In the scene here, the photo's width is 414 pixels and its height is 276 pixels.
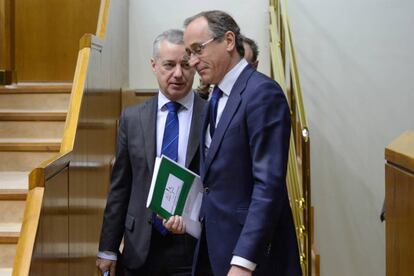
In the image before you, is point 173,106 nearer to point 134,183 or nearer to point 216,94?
point 134,183

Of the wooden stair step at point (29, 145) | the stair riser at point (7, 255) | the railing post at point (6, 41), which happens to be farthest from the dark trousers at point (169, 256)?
the railing post at point (6, 41)

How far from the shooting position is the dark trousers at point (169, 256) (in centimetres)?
236

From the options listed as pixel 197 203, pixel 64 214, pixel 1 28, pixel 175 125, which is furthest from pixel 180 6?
pixel 197 203

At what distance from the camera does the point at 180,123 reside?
2.50 m

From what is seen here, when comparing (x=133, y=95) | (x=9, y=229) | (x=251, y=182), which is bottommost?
(x=9, y=229)

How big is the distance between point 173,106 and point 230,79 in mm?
565

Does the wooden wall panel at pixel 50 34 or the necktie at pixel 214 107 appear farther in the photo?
the wooden wall panel at pixel 50 34

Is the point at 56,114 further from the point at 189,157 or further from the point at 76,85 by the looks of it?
the point at 189,157

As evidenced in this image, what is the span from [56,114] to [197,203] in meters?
2.72

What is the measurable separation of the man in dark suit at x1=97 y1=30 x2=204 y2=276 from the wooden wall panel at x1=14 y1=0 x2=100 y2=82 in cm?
369

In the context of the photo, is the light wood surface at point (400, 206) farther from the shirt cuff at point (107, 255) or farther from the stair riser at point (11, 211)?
the stair riser at point (11, 211)

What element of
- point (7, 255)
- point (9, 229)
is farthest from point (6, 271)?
point (9, 229)

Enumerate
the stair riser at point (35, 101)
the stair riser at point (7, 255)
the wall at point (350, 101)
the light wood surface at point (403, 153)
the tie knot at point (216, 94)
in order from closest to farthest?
the light wood surface at point (403, 153) < the tie knot at point (216, 94) < the stair riser at point (7, 255) < the stair riser at point (35, 101) < the wall at point (350, 101)

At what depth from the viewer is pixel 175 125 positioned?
2.49m
